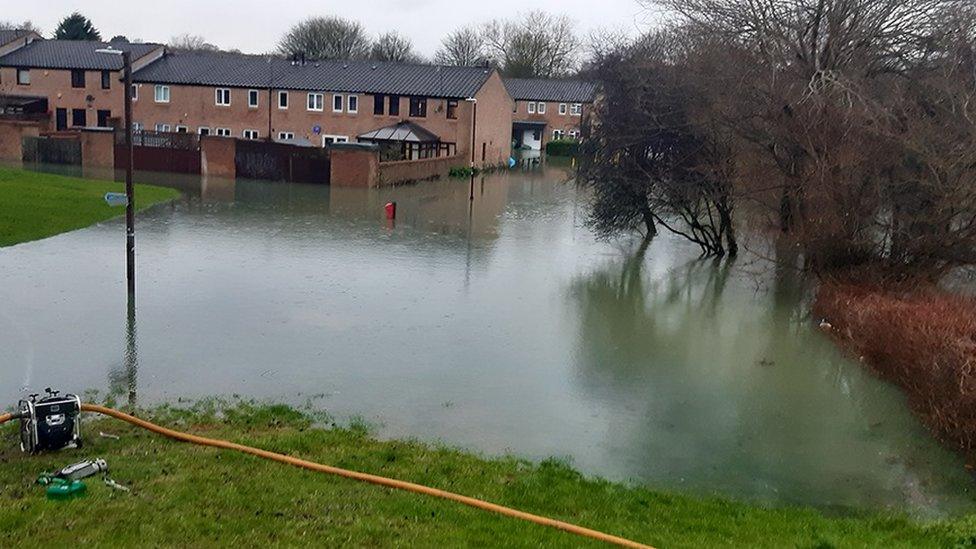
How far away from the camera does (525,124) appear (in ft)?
249

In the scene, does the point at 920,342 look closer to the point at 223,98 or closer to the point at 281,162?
the point at 281,162

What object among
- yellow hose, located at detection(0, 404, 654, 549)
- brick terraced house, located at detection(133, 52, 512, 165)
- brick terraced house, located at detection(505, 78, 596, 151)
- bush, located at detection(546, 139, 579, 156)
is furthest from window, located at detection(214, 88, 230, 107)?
yellow hose, located at detection(0, 404, 654, 549)

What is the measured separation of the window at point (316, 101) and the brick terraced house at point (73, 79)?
10583 mm

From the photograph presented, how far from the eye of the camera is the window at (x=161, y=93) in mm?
51719

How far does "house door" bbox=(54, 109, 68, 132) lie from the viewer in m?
53.8

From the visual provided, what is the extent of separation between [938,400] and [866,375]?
261 centimetres

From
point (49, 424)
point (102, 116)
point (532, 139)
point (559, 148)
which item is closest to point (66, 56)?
point (102, 116)

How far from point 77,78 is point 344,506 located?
172 feet

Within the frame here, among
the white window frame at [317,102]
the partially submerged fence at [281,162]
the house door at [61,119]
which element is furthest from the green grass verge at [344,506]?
the house door at [61,119]

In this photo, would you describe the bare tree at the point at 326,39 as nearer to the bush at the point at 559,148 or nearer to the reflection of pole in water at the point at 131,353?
the bush at the point at 559,148

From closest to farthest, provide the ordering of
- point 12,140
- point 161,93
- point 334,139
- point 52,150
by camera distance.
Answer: point 52,150 → point 12,140 → point 334,139 → point 161,93

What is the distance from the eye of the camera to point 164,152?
4209 centimetres

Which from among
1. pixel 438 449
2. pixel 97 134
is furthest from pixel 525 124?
pixel 438 449

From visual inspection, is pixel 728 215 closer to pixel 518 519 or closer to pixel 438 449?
pixel 438 449
